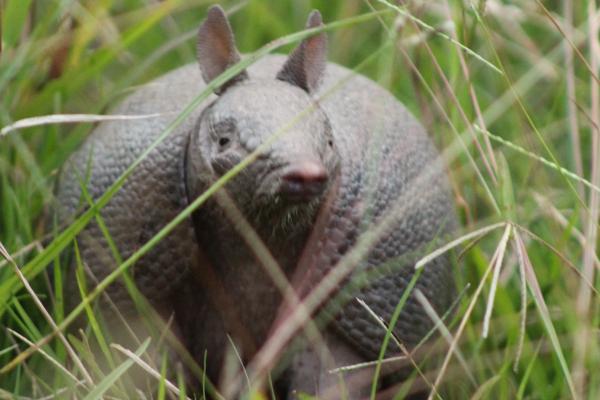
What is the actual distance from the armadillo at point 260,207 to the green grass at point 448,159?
0.48 ft

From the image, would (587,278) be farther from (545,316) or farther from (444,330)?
(444,330)

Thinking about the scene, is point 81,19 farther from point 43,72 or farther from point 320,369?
point 320,369

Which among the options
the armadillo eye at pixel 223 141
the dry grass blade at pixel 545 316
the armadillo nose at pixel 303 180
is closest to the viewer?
the armadillo nose at pixel 303 180

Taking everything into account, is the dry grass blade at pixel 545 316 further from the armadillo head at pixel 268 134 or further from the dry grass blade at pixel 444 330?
the armadillo head at pixel 268 134

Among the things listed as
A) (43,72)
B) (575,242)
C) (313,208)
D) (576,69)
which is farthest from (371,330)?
(576,69)

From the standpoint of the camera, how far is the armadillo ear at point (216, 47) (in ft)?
10.6

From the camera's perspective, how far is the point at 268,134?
3.04 meters

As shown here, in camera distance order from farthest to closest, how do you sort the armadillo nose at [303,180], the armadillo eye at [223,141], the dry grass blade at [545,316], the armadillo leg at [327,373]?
the armadillo leg at [327,373]
the armadillo eye at [223,141]
the dry grass blade at [545,316]
the armadillo nose at [303,180]

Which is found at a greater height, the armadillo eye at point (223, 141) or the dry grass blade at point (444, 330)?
the armadillo eye at point (223, 141)

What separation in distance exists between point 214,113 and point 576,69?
228 cm

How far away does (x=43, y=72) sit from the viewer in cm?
430

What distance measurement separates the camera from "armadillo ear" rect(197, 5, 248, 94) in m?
3.25

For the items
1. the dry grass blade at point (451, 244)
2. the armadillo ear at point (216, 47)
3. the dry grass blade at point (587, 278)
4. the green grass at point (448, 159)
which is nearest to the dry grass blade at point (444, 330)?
the green grass at point (448, 159)

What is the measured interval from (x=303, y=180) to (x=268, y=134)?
195 millimetres
